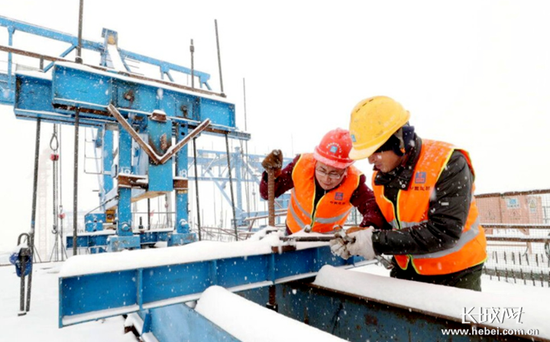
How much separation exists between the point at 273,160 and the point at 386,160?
4.39 feet

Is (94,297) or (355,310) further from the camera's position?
(355,310)

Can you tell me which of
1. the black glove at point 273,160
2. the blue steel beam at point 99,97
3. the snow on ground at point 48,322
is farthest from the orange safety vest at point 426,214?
the blue steel beam at point 99,97

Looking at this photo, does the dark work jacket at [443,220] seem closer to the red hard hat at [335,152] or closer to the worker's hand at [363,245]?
the worker's hand at [363,245]

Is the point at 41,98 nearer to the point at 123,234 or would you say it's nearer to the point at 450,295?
the point at 123,234

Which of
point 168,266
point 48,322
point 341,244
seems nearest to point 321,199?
point 341,244

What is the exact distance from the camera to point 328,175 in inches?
128

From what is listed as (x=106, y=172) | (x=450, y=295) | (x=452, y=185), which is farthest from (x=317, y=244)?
(x=106, y=172)

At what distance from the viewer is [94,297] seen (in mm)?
2086

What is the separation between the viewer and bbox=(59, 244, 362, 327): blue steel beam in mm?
2016

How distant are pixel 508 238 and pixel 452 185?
220 inches

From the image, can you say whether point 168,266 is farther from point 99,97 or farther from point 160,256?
point 99,97

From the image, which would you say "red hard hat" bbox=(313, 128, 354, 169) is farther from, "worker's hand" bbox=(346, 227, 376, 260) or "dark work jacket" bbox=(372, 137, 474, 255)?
"dark work jacket" bbox=(372, 137, 474, 255)

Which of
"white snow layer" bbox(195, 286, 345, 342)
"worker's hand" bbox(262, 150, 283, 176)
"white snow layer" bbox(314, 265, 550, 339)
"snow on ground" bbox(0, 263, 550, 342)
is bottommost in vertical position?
"snow on ground" bbox(0, 263, 550, 342)

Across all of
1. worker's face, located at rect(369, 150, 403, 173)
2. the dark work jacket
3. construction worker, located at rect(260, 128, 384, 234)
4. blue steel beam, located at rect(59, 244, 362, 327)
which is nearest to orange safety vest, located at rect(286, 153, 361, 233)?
construction worker, located at rect(260, 128, 384, 234)
